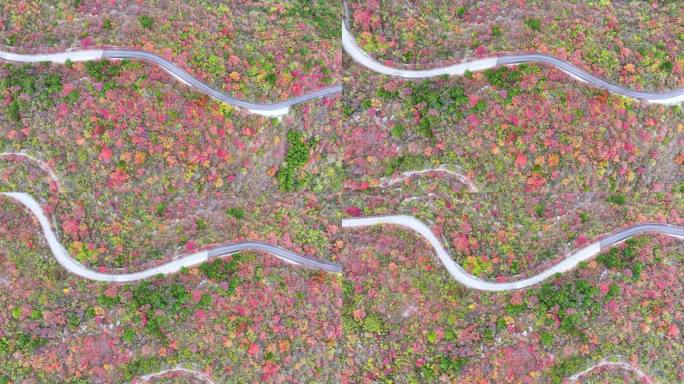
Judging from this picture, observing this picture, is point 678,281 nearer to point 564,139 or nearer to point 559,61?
point 564,139

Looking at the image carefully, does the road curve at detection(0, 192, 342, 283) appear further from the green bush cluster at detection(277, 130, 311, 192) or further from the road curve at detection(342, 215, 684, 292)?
the road curve at detection(342, 215, 684, 292)

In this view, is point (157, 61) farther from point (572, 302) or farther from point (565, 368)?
point (565, 368)

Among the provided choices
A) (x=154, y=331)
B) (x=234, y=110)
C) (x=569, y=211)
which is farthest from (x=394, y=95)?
(x=154, y=331)

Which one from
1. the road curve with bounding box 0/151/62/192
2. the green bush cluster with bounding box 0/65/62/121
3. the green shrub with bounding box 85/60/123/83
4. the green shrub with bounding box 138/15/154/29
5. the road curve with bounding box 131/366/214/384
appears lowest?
the road curve with bounding box 131/366/214/384

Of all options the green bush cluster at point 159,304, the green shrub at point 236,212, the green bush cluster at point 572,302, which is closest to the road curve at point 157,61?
the green shrub at point 236,212

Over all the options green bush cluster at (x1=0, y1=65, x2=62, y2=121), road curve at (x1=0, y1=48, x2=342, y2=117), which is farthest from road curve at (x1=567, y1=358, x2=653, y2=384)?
green bush cluster at (x1=0, y1=65, x2=62, y2=121)

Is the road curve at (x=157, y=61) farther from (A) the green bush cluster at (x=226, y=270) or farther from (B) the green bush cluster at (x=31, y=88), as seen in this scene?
(A) the green bush cluster at (x=226, y=270)
